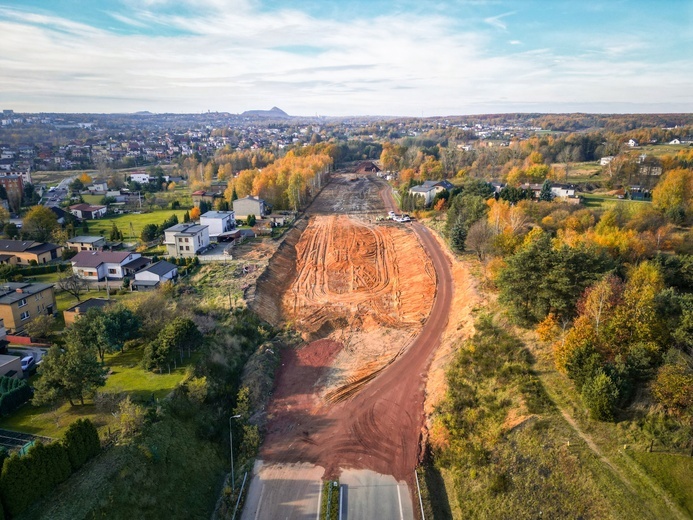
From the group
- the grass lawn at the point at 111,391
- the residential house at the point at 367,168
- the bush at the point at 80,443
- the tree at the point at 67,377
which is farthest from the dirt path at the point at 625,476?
the residential house at the point at 367,168

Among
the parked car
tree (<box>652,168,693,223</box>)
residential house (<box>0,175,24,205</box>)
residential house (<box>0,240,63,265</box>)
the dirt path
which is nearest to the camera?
the dirt path

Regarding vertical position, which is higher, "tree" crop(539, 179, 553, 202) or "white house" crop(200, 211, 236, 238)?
"tree" crop(539, 179, 553, 202)

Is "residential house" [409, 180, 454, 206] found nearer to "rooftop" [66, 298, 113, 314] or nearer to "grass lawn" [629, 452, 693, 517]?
"rooftop" [66, 298, 113, 314]

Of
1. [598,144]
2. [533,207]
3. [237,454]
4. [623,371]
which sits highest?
[598,144]

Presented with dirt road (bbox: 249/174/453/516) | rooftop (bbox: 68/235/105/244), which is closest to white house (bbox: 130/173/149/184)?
rooftop (bbox: 68/235/105/244)

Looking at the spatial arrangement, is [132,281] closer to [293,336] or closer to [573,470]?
[293,336]

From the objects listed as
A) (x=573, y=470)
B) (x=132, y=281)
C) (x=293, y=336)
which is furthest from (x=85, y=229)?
(x=573, y=470)

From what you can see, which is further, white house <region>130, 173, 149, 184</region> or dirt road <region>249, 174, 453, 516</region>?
white house <region>130, 173, 149, 184</region>
